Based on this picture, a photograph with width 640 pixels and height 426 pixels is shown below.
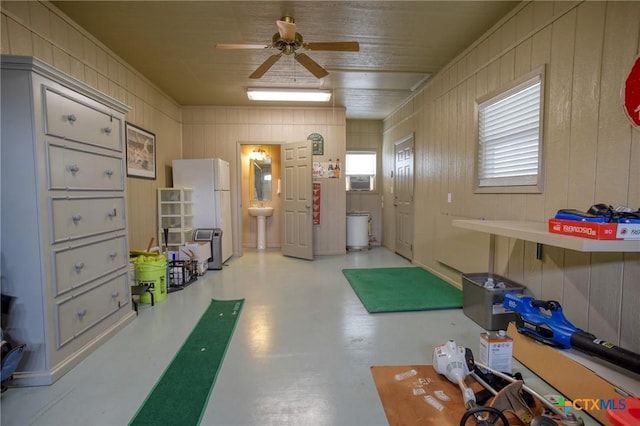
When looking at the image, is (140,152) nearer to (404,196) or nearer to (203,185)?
(203,185)

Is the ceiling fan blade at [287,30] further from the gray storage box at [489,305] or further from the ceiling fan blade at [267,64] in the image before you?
the gray storage box at [489,305]

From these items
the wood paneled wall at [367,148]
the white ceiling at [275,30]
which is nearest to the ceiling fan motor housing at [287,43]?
the white ceiling at [275,30]

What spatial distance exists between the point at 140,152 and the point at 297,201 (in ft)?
8.52

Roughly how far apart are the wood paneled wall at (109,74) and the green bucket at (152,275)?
82cm

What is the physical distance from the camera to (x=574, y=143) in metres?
2.24

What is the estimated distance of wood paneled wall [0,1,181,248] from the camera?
2461 mm

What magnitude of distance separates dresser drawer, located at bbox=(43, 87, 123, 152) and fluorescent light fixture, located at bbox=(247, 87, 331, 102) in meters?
2.52

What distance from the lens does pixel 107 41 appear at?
3.38 metres

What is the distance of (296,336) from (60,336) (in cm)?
166

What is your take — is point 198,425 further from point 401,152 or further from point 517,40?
point 401,152

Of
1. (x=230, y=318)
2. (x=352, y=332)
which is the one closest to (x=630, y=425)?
(x=352, y=332)

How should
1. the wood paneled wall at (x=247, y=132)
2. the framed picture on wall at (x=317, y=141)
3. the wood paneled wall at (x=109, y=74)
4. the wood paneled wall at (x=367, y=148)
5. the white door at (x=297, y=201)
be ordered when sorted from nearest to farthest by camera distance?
1. the wood paneled wall at (x=109, y=74)
2. the white door at (x=297, y=201)
3. the wood paneled wall at (x=247, y=132)
4. the framed picture on wall at (x=317, y=141)
5. the wood paneled wall at (x=367, y=148)

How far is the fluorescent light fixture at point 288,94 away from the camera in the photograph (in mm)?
4836

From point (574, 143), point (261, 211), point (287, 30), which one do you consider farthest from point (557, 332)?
point (261, 211)
